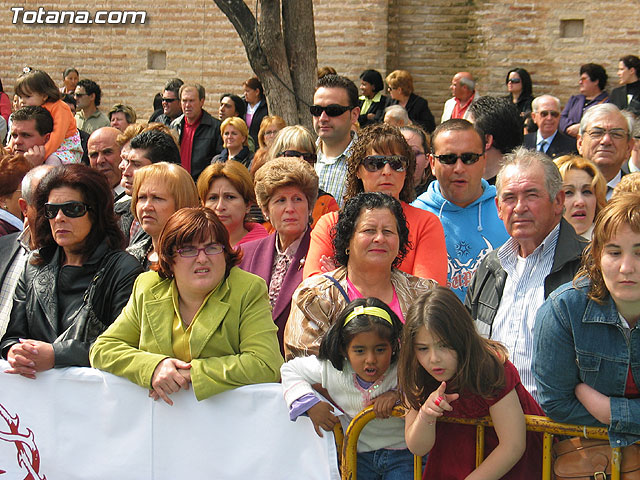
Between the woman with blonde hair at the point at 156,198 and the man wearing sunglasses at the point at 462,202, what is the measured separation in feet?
4.63

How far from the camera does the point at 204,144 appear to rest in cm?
993

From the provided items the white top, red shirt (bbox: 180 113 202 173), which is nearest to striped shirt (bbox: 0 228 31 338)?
the white top

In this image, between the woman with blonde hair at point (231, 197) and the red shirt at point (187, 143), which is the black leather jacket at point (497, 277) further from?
the red shirt at point (187, 143)

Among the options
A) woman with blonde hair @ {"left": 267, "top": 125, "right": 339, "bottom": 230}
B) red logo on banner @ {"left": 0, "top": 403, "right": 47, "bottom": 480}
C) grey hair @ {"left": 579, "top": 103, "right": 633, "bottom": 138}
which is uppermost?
grey hair @ {"left": 579, "top": 103, "right": 633, "bottom": 138}

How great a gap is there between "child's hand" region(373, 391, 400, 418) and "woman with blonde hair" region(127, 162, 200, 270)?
1.81m

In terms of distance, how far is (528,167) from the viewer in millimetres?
3984

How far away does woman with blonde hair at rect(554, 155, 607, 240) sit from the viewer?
15.9 feet

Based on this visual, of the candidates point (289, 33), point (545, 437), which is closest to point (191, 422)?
point (545, 437)

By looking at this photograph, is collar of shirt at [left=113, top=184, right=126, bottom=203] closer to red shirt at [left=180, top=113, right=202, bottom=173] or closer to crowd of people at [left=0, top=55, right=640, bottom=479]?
crowd of people at [left=0, top=55, right=640, bottom=479]

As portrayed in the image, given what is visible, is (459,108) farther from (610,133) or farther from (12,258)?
(12,258)

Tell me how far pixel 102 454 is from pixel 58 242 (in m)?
1.07

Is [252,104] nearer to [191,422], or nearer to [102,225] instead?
[102,225]

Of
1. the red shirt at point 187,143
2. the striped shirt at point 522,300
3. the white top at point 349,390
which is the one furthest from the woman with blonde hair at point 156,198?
the red shirt at point 187,143

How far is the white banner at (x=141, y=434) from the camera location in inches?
139
